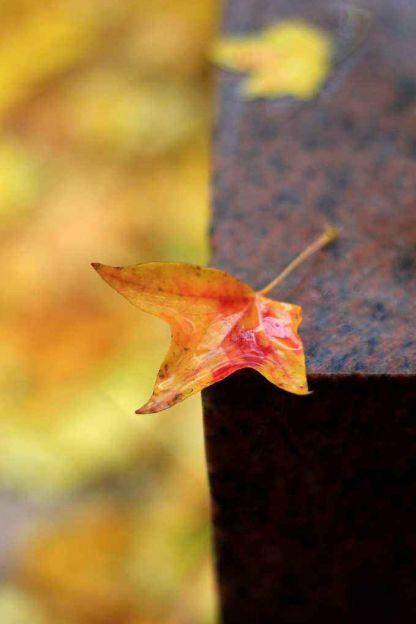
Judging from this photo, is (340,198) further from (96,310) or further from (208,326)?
(96,310)

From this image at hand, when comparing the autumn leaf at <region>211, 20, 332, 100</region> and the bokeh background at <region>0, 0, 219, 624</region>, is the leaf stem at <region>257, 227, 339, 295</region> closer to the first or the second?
the autumn leaf at <region>211, 20, 332, 100</region>

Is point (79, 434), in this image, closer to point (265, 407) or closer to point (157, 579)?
point (157, 579)

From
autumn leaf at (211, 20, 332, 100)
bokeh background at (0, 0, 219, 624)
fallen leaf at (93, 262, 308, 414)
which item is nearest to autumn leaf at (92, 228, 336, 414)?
fallen leaf at (93, 262, 308, 414)

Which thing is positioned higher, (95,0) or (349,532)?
(95,0)

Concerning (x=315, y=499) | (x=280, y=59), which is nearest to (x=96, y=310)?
(x=280, y=59)

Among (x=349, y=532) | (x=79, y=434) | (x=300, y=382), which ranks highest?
(x=300, y=382)

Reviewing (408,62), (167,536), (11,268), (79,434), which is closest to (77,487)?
(79,434)
